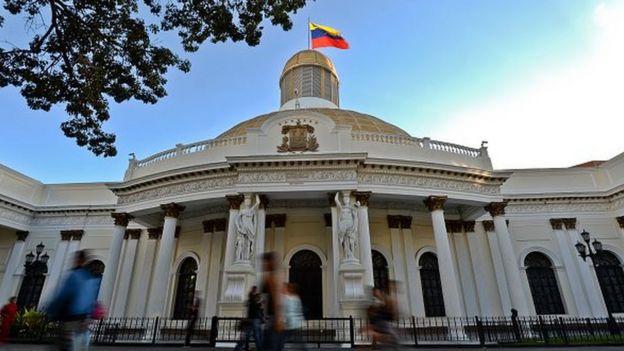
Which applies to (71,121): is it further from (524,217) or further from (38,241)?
(524,217)

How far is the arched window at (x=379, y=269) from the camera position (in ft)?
52.0

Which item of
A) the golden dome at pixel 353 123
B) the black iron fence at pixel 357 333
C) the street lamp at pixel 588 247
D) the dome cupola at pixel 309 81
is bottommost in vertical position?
the black iron fence at pixel 357 333

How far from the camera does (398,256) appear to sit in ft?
53.1

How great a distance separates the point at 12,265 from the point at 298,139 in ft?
60.7

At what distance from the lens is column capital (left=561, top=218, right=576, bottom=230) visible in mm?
18531

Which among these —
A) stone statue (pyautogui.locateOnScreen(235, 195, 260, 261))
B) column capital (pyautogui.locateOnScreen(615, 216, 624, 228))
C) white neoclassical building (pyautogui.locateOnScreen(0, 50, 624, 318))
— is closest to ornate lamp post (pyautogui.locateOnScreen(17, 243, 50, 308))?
white neoclassical building (pyautogui.locateOnScreen(0, 50, 624, 318))

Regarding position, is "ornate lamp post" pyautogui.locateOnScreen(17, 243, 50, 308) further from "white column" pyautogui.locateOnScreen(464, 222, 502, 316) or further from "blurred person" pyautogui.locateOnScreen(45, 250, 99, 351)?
"white column" pyautogui.locateOnScreen(464, 222, 502, 316)

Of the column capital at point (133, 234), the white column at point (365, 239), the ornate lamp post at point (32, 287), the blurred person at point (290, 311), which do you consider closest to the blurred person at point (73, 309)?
the blurred person at point (290, 311)

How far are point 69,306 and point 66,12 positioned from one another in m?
5.60

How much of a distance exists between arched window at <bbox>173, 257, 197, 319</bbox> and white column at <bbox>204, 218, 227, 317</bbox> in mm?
1344

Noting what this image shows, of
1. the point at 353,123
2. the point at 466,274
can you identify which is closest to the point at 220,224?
the point at 353,123

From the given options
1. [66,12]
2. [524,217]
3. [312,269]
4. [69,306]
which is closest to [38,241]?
[312,269]

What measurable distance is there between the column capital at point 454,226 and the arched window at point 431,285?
5.48ft

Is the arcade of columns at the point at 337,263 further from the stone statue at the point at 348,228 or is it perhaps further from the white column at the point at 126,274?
the stone statue at the point at 348,228
